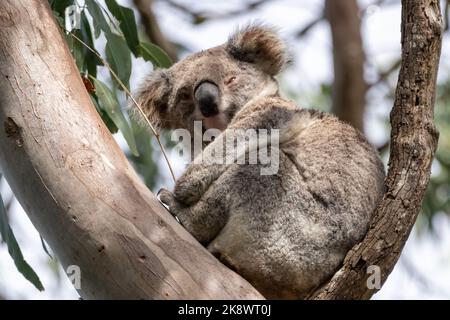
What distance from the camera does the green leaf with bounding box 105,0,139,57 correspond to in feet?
14.5

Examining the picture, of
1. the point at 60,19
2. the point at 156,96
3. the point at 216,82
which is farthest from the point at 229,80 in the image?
the point at 60,19

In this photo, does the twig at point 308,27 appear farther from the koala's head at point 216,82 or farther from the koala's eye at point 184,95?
the koala's eye at point 184,95

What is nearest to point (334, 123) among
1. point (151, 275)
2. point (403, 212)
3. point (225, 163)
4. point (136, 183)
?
point (225, 163)

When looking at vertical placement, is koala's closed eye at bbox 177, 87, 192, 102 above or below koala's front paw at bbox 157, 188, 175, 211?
above

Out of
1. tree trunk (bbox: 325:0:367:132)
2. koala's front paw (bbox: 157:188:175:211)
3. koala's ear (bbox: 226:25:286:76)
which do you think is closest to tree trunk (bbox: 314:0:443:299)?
koala's front paw (bbox: 157:188:175:211)

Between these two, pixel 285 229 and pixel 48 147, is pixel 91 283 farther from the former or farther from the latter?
pixel 285 229

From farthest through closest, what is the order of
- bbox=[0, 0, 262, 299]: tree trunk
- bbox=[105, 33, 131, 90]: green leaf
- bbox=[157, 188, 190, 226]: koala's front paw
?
bbox=[105, 33, 131, 90]: green leaf < bbox=[157, 188, 190, 226]: koala's front paw < bbox=[0, 0, 262, 299]: tree trunk

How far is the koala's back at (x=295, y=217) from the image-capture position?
3.19 meters

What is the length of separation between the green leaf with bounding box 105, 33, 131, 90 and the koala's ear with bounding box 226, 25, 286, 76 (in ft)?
2.05

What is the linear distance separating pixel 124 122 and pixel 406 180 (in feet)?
5.74

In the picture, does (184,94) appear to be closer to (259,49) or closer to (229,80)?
(229,80)

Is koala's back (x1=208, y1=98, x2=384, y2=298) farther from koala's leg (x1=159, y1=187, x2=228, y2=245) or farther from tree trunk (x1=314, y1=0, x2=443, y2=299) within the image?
tree trunk (x1=314, y1=0, x2=443, y2=299)

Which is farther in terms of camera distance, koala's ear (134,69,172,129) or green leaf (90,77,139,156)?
koala's ear (134,69,172,129)

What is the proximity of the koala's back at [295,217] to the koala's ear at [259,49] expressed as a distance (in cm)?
107
